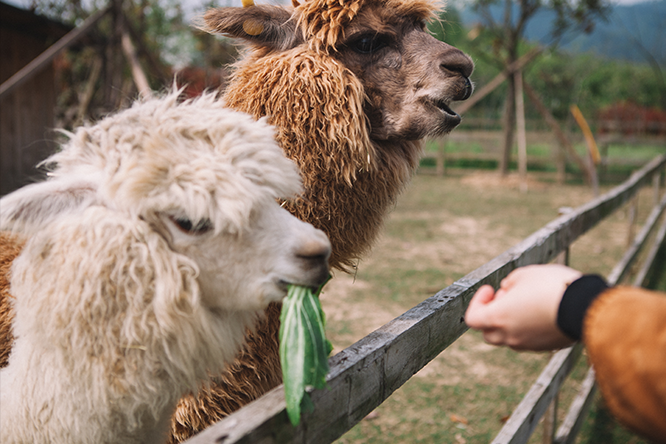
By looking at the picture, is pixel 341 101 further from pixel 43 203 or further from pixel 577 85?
pixel 577 85

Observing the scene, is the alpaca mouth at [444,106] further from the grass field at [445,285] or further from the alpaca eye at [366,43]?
the grass field at [445,285]

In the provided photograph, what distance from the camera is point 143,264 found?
1.15 meters

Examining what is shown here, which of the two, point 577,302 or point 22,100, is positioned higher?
point 22,100

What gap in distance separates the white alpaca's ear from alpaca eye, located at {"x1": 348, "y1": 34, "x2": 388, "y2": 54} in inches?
58.1

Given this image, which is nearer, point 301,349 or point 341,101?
point 301,349

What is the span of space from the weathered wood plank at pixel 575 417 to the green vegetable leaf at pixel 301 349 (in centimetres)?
234

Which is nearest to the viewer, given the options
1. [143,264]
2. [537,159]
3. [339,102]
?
[143,264]

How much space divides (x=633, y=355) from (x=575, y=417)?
2649mm

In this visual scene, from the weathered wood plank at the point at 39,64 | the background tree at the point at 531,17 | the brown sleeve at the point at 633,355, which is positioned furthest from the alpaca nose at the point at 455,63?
the background tree at the point at 531,17

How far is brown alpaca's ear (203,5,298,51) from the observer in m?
2.26

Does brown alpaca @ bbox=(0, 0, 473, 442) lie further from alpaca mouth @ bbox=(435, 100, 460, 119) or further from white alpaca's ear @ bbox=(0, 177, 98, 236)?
white alpaca's ear @ bbox=(0, 177, 98, 236)

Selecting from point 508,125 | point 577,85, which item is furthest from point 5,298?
point 577,85

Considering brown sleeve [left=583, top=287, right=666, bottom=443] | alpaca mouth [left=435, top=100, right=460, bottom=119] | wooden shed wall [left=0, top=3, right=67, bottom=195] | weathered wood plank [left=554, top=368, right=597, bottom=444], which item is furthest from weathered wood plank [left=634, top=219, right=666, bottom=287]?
wooden shed wall [left=0, top=3, right=67, bottom=195]

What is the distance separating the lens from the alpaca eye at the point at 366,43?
7.50ft
